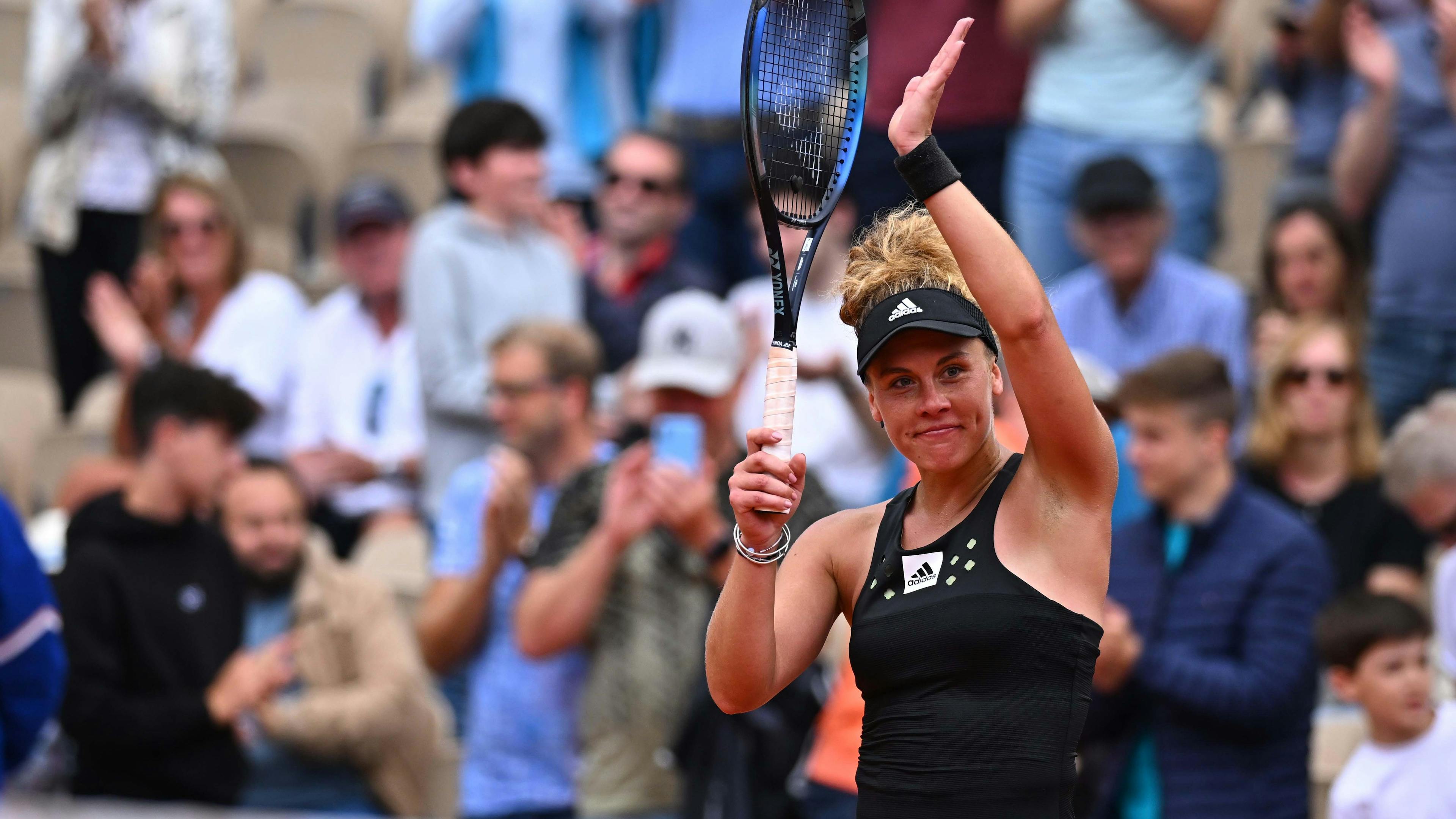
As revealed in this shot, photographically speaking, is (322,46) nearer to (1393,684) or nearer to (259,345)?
(259,345)

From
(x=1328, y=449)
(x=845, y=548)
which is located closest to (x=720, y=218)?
(x=1328, y=449)

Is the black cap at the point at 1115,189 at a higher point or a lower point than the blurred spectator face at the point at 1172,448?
higher

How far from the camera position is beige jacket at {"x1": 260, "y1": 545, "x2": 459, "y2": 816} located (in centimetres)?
551

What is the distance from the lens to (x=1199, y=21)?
6.49 metres

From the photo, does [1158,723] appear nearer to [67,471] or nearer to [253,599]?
[253,599]

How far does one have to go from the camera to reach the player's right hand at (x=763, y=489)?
2527 millimetres

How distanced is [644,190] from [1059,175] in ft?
4.97

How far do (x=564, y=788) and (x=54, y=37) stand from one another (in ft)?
14.6

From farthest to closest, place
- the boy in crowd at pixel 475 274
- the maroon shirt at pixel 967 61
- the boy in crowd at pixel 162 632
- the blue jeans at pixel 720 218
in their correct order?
the blue jeans at pixel 720 218, the maroon shirt at pixel 967 61, the boy in crowd at pixel 475 274, the boy in crowd at pixel 162 632

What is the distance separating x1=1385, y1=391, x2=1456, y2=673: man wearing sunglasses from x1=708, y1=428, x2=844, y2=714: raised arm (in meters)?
2.52

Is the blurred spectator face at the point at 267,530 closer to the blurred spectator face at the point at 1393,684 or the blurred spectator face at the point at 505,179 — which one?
the blurred spectator face at the point at 505,179

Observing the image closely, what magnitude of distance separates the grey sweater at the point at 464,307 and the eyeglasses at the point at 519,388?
726 millimetres

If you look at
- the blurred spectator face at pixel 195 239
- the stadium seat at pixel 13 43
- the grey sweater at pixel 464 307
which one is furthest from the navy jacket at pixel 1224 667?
the stadium seat at pixel 13 43

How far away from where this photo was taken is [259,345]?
7.22 metres
